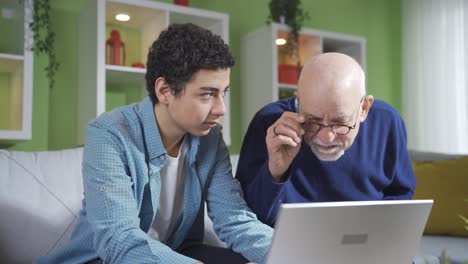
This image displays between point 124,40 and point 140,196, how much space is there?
2.10m

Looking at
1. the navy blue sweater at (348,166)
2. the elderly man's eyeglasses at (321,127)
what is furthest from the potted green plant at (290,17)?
the elderly man's eyeglasses at (321,127)

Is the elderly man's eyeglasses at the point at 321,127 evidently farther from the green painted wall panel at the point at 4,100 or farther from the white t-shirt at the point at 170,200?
the green painted wall panel at the point at 4,100

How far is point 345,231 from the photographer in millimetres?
977

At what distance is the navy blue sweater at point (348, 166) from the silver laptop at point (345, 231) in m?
0.49

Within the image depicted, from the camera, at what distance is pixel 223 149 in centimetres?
158

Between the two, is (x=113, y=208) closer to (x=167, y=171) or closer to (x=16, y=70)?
(x=167, y=171)

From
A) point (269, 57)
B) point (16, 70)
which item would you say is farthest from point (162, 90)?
point (269, 57)

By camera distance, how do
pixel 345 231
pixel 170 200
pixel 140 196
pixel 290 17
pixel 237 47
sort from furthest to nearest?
pixel 237 47
pixel 290 17
pixel 170 200
pixel 140 196
pixel 345 231

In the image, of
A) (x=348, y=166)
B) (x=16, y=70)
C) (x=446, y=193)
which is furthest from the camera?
(x=16, y=70)

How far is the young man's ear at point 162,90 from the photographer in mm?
1387

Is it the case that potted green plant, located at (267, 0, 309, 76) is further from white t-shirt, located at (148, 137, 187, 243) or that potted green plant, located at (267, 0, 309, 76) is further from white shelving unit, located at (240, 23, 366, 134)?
white t-shirt, located at (148, 137, 187, 243)

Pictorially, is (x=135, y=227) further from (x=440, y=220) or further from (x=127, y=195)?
(x=440, y=220)

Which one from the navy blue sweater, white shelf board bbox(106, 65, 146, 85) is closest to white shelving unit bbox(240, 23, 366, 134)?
white shelf board bbox(106, 65, 146, 85)

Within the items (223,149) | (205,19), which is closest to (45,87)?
(205,19)
